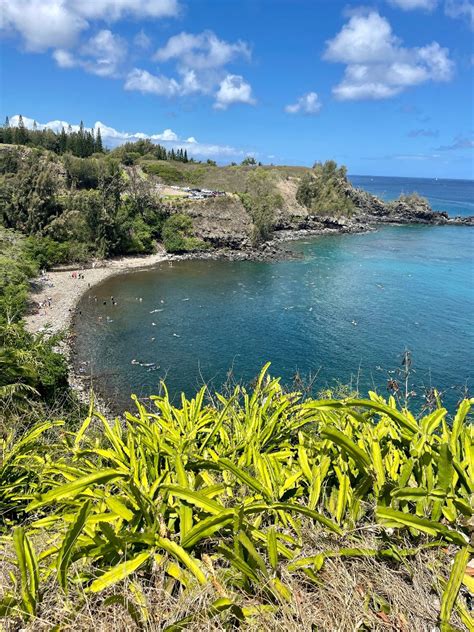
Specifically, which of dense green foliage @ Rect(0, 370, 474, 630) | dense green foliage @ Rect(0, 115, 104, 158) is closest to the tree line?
dense green foliage @ Rect(0, 115, 104, 158)

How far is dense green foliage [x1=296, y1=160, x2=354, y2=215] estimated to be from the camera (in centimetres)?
6619

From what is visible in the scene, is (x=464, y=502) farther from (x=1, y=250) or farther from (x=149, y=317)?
(x=1, y=250)

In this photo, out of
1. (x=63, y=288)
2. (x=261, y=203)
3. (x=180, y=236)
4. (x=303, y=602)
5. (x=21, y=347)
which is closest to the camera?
(x=303, y=602)

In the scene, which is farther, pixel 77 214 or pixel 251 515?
pixel 77 214

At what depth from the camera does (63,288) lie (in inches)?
1245

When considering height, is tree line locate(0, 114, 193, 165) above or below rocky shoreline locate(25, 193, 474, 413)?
above

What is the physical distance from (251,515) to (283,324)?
24.5 m

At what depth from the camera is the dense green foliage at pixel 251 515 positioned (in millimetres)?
1806

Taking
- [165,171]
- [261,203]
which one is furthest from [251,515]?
[165,171]

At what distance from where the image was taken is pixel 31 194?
37.2m

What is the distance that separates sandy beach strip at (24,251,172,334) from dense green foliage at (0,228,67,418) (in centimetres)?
134

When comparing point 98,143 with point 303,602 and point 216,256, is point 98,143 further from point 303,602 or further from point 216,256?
point 303,602

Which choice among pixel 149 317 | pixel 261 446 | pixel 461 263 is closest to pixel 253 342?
pixel 149 317

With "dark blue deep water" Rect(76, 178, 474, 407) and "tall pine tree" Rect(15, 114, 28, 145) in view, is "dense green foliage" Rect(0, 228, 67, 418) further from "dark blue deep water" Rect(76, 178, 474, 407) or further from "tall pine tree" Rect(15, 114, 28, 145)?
"tall pine tree" Rect(15, 114, 28, 145)
